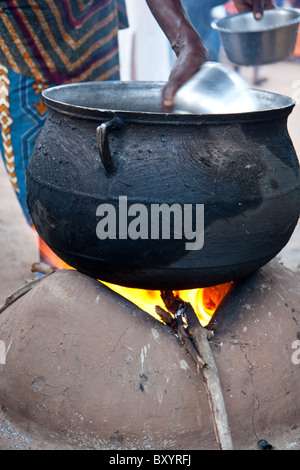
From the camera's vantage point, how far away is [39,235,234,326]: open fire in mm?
2045

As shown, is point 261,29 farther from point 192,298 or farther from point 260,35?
point 192,298

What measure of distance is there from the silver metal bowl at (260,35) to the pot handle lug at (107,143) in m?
1.15

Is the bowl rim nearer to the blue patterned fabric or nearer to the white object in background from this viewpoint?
the blue patterned fabric

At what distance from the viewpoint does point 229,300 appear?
1.95m

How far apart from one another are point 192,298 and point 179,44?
0.87m

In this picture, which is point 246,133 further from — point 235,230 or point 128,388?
point 128,388

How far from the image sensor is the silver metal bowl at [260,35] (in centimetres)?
251

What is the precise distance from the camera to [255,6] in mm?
2439

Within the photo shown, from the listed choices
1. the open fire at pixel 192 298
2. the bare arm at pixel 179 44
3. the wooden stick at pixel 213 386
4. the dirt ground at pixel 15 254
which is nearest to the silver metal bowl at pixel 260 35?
the dirt ground at pixel 15 254

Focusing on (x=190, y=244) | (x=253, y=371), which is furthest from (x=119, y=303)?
(x=253, y=371)

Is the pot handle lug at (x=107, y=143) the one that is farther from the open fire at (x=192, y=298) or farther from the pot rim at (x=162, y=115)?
the open fire at (x=192, y=298)

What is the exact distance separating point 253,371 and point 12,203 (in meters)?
3.26

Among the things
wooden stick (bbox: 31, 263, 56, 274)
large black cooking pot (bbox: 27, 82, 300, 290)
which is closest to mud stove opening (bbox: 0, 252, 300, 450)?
large black cooking pot (bbox: 27, 82, 300, 290)

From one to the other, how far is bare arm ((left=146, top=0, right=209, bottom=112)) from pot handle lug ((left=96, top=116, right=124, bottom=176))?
0.69ft
